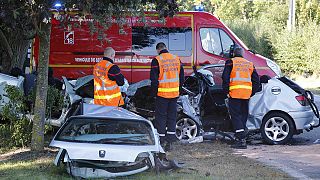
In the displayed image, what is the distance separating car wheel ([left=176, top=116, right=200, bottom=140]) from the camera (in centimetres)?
1070

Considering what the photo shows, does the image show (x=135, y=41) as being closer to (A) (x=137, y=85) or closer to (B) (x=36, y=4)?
(A) (x=137, y=85)

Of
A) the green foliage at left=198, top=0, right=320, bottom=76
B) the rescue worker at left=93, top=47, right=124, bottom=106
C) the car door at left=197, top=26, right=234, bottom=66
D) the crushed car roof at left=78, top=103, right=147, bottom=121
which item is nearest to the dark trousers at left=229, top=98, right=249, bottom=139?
the rescue worker at left=93, top=47, right=124, bottom=106

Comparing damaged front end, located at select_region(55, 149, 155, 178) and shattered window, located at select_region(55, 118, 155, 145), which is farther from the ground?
shattered window, located at select_region(55, 118, 155, 145)

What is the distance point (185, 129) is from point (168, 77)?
1309 millimetres

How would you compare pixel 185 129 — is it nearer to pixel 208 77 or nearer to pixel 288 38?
pixel 208 77

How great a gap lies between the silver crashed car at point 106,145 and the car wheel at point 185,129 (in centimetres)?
296

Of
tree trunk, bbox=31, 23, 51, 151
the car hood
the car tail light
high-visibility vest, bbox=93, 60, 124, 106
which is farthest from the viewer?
the car tail light

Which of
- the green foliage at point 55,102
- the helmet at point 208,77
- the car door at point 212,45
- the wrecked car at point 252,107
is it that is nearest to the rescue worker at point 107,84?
the wrecked car at point 252,107

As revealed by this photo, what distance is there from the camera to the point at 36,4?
7.60 m

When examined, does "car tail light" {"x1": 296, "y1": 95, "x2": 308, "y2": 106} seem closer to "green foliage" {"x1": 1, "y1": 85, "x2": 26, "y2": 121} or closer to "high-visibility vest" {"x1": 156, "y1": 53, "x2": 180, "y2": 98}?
"high-visibility vest" {"x1": 156, "y1": 53, "x2": 180, "y2": 98}

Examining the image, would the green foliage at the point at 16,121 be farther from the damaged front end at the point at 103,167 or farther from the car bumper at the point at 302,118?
the car bumper at the point at 302,118

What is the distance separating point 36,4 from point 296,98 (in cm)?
552

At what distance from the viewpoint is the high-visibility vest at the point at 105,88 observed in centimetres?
974

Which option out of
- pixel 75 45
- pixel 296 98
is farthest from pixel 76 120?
pixel 75 45
